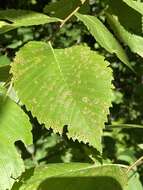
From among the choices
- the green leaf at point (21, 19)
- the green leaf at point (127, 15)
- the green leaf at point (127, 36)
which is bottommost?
the green leaf at point (127, 36)

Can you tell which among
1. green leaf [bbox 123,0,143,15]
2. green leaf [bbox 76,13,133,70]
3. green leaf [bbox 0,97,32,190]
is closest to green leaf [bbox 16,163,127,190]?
green leaf [bbox 0,97,32,190]

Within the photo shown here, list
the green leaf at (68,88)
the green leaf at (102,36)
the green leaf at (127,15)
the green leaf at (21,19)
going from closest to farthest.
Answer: the green leaf at (68,88), the green leaf at (21,19), the green leaf at (102,36), the green leaf at (127,15)

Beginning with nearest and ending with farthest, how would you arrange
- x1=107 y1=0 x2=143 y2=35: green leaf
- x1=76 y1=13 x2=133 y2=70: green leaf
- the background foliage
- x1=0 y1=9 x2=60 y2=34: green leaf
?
x1=0 y1=9 x2=60 y2=34: green leaf < x1=76 y1=13 x2=133 y2=70: green leaf < x1=107 y1=0 x2=143 y2=35: green leaf < the background foliage

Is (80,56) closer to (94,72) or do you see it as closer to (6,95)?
(94,72)

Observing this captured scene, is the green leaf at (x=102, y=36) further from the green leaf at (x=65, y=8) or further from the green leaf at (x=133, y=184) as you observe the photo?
the green leaf at (x=133, y=184)

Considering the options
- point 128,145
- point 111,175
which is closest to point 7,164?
point 111,175

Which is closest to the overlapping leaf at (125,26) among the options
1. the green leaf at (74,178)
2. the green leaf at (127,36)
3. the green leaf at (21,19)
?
the green leaf at (127,36)

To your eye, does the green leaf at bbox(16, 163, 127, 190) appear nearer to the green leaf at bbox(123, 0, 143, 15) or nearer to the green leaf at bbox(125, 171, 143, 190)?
the green leaf at bbox(125, 171, 143, 190)
